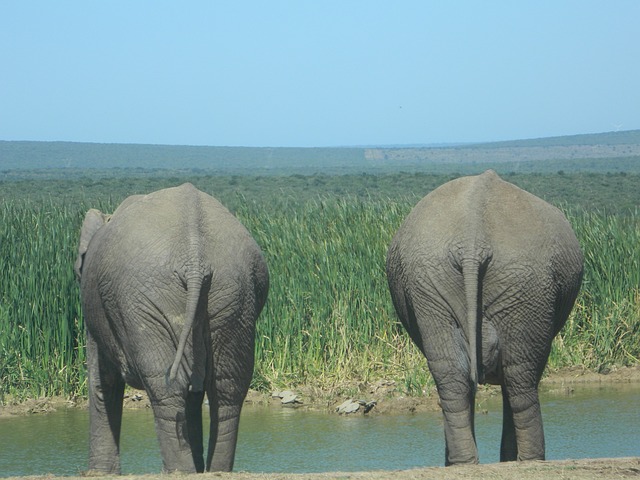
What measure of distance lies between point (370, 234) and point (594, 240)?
115 inches

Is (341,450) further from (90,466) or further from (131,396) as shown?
(131,396)

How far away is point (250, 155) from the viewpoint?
6722 inches

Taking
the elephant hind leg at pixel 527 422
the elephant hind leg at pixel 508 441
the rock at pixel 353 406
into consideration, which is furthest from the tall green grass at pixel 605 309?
the elephant hind leg at pixel 527 422

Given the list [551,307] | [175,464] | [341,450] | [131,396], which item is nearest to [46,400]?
[131,396]

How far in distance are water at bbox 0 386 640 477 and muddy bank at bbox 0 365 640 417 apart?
0.82 feet

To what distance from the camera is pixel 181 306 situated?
21.8 ft

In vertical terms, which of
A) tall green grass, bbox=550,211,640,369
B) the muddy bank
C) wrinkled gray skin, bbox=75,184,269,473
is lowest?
the muddy bank

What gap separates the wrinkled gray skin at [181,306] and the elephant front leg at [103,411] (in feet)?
1.93

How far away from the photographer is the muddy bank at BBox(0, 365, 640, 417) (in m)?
12.1

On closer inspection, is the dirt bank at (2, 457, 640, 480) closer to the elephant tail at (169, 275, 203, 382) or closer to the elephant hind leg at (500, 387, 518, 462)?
the elephant tail at (169, 275, 203, 382)

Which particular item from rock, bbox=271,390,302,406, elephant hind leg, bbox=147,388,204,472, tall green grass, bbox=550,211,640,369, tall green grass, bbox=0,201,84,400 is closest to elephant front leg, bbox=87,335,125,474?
elephant hind leg, bbox=147,388,204,472

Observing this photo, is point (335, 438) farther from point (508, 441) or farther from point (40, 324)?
point (40, 324)

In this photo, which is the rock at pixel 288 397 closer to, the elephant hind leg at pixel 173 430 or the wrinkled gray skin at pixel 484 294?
the wrinkled gray skin at pixel 484 294

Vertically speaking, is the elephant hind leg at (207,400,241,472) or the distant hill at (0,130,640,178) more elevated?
the elephant hind leg at (207,400,241,472)
